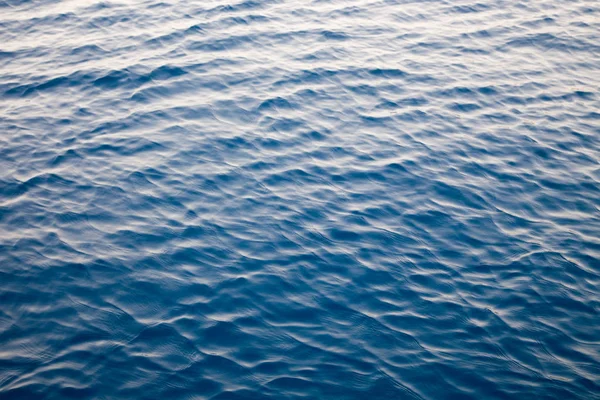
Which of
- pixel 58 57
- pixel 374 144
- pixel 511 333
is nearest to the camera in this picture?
pixel 511 333

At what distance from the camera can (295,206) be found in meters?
10.3

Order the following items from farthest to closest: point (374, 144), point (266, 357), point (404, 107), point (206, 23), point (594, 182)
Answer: point (206, 23), point (404, 107), point (374, 144), point (594, 182), point (266, 357)

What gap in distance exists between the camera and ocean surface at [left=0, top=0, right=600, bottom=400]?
761cm

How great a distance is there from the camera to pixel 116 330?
786cm

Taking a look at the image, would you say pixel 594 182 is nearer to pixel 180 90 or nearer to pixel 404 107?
pixel 404 107

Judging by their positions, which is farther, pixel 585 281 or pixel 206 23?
pixel 206 23

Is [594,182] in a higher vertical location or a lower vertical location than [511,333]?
higher

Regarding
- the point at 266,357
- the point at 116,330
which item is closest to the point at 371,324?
the point at 266,357

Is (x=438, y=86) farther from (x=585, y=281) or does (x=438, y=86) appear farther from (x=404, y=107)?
(x=585, y=281)

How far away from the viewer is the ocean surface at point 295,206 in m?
7.61

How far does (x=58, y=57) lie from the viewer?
14.3 metres

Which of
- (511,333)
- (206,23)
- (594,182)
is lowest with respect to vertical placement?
(511,333)

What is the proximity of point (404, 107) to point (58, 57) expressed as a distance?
9.75m

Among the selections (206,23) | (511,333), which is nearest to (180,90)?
(206,23)
